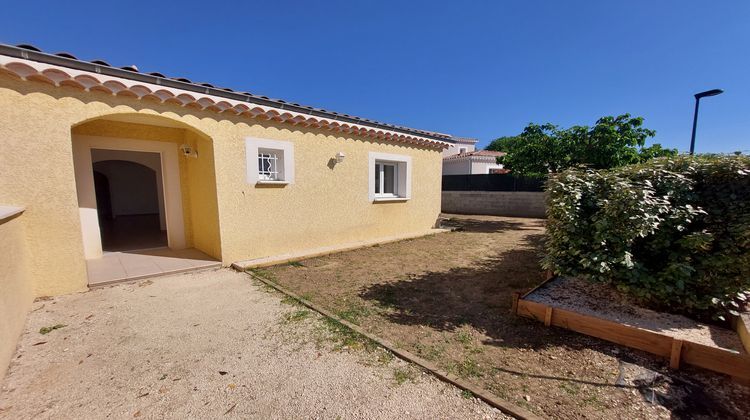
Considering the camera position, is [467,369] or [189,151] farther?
[189,151]

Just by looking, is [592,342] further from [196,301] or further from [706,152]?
[196,301]

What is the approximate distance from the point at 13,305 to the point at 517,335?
629 centimetres

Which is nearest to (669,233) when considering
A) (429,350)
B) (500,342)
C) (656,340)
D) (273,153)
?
(656,340)

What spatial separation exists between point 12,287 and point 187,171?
4.66 meters

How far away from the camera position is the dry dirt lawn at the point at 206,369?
2539mm

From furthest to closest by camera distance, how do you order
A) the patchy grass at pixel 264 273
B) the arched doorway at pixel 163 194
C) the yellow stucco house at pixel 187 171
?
the arched doorway at pixel 163 194 → the patchy grass at pixel 264 273 → the yellow stucco house at pixel 187 171

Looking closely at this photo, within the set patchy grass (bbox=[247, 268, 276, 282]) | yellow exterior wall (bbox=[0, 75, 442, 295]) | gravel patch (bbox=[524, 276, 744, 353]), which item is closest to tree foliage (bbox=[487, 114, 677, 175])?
yellow exterior wall (bbox=[0, 75, 442, 295])

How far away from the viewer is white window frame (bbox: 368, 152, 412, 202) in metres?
9.78

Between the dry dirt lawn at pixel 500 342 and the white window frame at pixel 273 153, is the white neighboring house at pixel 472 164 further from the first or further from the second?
the white window frame at pixel 273 153

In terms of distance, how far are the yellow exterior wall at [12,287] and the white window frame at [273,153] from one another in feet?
12.0

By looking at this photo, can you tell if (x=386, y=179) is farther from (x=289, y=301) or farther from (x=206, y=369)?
(x=206, y=369)

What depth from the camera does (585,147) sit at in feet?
39.1

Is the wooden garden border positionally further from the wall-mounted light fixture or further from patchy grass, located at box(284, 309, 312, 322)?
the wall-mounted light fixture

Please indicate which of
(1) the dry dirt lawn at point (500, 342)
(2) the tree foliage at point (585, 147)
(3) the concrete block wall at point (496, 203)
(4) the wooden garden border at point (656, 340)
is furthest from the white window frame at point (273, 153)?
(3) the concrete block wall at point (496, 203)
